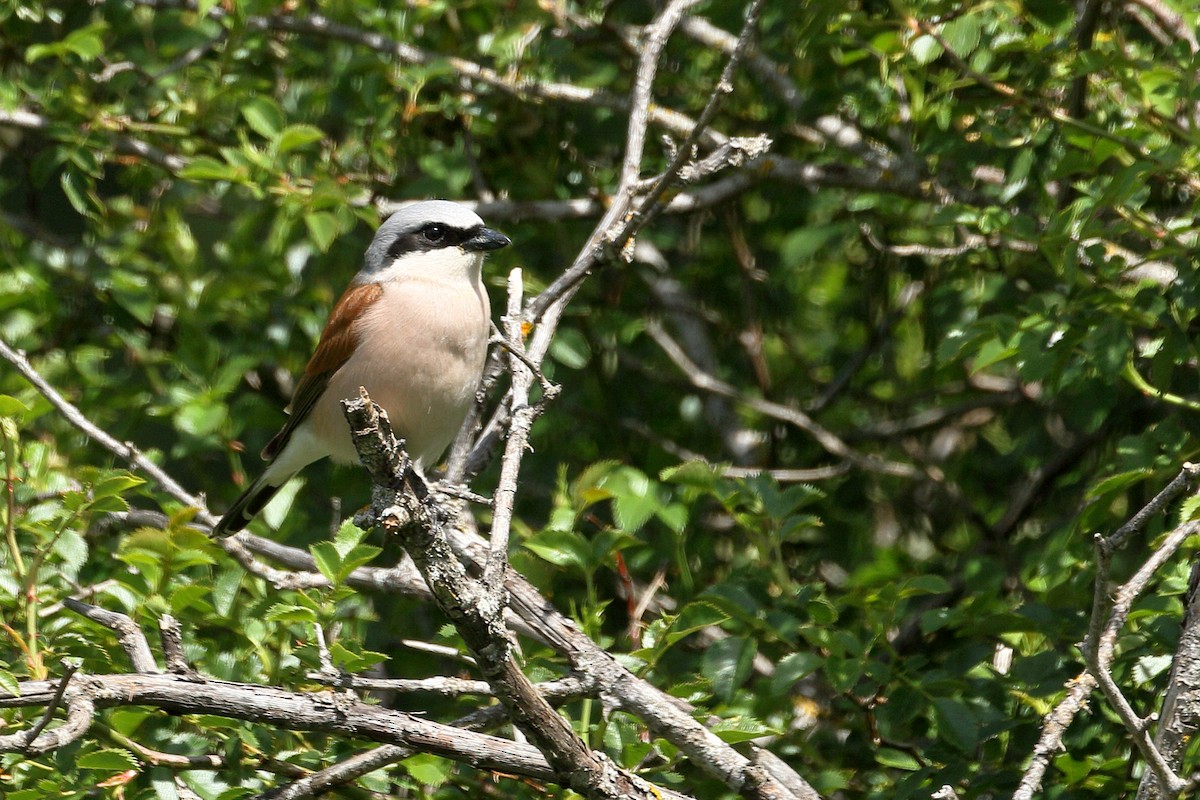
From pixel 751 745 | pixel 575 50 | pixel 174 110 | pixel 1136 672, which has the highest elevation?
pixel 575 50

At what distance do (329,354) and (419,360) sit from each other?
38 cm

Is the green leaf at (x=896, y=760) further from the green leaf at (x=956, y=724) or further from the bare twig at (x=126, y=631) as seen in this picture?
the bare twig at (x=126, y=631)

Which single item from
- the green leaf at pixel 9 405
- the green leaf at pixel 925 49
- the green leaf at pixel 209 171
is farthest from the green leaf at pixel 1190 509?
the green leaf at pixel 209 171

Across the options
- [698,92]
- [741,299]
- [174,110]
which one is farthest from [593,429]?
[174,110]

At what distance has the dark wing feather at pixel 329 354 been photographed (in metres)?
3.97

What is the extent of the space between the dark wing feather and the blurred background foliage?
0.17 meters

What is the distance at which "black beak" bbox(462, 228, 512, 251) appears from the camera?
153 inches

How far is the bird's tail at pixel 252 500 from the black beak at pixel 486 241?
954 mm

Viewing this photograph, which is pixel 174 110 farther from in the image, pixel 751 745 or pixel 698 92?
pixel 751 745

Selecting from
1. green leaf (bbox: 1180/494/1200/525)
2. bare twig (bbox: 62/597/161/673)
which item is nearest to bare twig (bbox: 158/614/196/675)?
bare twig (bbox: 62/597/161/673)

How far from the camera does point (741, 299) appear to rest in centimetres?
495

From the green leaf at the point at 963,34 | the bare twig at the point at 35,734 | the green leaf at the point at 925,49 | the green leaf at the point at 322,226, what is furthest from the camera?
the green leaf at the point at 322,226

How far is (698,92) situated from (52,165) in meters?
2.16

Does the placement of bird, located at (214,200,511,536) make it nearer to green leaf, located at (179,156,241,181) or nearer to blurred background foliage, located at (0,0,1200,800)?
blurred background foliage, located at (0,0,1200,800)
